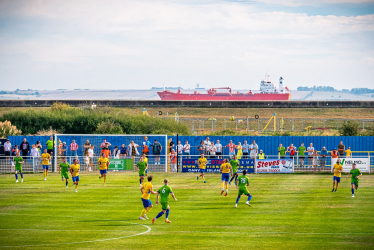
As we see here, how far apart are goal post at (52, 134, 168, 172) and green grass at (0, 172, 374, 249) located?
233 inches

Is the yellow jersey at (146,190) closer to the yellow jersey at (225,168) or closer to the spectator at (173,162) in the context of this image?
the yellow jersey at (225,168)

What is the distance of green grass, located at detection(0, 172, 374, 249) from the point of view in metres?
15.0

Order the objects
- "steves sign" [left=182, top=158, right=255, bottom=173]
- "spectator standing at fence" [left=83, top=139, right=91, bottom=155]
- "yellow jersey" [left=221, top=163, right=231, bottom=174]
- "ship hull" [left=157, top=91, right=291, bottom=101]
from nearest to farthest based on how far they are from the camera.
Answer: "yellow jersey" [left=221, top=163, right=231, bottom=174] → "steves sign" [left=182, top=158, right=255, bottom=173] → "spectator standing at fence" [left=83, top=139, right=91, bottom=155] → "ship hull" [left=157, top=91, right=291, bottom=101]

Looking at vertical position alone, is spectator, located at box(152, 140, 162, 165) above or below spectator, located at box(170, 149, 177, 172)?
above

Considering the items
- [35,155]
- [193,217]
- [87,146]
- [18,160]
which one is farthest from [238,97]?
[193,217]

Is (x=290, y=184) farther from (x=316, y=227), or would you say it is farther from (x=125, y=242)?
(x=125, y=242)

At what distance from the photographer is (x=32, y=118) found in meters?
52.5

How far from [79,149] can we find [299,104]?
51.7 m

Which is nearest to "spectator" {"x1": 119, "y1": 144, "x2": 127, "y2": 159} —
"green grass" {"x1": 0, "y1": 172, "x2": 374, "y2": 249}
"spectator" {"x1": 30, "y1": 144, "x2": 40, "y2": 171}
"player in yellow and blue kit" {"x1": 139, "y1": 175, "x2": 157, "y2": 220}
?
"spectator" {"x1": 30, "y1": 144, "x2": 40, "y2": 171}

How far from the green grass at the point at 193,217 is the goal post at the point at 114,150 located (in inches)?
233

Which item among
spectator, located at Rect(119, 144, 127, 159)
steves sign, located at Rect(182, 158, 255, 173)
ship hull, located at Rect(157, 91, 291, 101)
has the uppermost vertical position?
ship hull, located at Rect(157, 91, 291, 101)

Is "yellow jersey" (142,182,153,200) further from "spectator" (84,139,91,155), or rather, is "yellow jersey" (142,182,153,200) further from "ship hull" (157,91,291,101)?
"ship hull" (157,91,291,101)

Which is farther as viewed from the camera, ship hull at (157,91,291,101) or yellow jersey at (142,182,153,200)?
ship hull at (157,91,291,101)

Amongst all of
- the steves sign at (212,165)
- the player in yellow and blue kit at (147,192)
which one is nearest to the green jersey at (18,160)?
the steves sign at (212,165)
